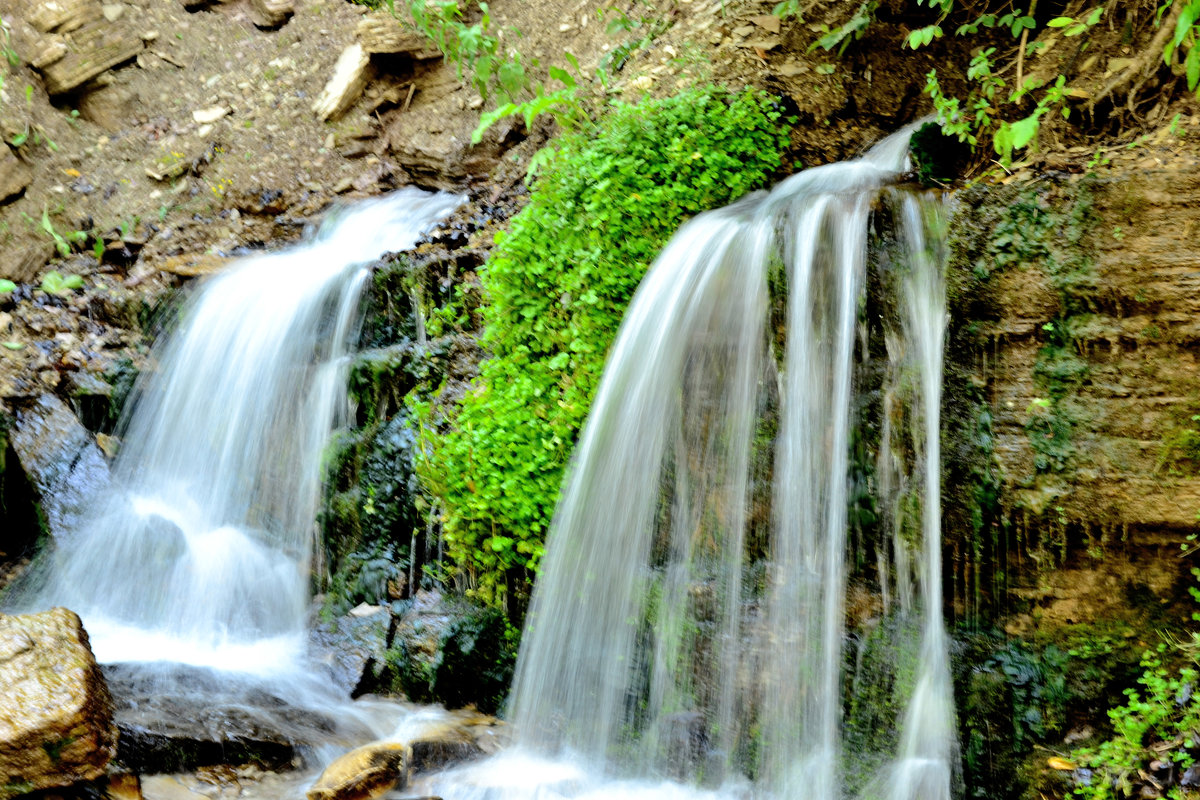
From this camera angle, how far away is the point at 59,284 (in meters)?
8.06

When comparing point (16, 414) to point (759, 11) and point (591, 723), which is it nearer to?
point (591, 723)

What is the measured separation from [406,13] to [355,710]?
7.54 meters

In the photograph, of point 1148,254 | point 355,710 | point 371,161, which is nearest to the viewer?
point 1148,254

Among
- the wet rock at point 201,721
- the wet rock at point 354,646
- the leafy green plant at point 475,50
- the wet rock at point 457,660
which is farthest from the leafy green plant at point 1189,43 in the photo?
the wet rock at point 201,721

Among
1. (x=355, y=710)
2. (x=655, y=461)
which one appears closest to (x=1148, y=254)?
(x=655, y=461)

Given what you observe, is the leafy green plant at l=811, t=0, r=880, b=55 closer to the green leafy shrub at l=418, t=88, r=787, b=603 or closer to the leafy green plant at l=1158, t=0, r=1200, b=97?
the green leafy shrub at l=418, t=88, r=787, b=603

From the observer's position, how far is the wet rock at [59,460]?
6383 mm

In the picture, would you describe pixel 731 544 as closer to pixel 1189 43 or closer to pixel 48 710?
pixel 48 710

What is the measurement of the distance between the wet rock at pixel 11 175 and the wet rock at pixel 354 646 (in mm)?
5786

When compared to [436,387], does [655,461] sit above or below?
below

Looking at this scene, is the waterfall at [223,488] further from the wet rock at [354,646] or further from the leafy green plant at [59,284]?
the leafy green plant at [59,284]

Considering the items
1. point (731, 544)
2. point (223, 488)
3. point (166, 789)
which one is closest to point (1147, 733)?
point (731, 544)

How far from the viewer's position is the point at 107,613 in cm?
591

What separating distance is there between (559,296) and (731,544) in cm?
189
